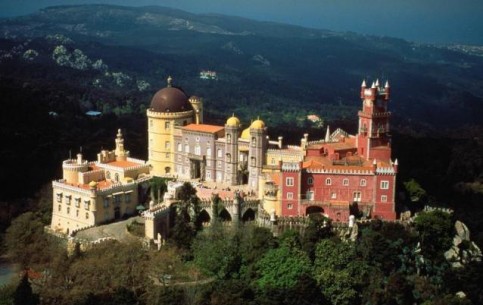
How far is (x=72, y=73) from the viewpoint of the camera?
144625 mm

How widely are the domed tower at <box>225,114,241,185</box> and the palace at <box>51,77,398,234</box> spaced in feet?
0.25

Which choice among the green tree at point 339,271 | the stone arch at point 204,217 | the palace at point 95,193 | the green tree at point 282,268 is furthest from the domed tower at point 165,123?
the green tree at point 339,271

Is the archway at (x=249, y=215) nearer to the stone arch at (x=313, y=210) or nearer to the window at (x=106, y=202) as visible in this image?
the stone arch at (x=313, y=210)

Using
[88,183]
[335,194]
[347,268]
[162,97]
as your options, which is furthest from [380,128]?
[88,183]

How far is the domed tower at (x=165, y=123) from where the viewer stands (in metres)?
58.5

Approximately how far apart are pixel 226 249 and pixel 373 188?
432 inches

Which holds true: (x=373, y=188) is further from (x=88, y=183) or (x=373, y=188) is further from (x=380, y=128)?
(x=88, y=183)

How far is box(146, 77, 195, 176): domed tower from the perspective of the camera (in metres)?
58.5

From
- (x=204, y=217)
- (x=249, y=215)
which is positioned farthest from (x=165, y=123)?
(x=249, y=215)

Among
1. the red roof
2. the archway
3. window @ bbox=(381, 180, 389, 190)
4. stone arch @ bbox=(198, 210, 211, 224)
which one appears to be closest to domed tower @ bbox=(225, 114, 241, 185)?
the red roof

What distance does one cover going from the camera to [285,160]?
173 feet

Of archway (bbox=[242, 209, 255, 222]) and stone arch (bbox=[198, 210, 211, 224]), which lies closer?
archway (bbox=[242, 209, 255, 222])

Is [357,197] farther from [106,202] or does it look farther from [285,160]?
[106,202]

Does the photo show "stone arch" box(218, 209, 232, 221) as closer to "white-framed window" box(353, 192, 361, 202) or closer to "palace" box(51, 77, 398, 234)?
"palace" box(51, 77, 398, 234)
